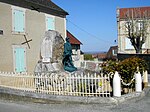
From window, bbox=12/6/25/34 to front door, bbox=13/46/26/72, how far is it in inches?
47.3

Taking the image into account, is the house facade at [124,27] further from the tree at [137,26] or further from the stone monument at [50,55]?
the stone monument at [50,55]

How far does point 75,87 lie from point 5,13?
345 inches

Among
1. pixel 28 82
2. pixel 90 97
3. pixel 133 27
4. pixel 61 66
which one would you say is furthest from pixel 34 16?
pixel 133 27

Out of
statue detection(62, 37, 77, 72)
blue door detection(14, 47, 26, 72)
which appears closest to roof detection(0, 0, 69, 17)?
blue door detection(14, 47, 26, 72)

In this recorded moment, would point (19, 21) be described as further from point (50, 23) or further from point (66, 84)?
point (66, 84)

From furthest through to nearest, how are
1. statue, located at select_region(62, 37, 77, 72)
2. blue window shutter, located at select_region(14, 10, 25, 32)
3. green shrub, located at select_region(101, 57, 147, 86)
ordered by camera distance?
blue window shutter, located at select_region(14, 10, 25, 32) < statue, located at select_region(62, 37, 77, 72) < green shrub, located at select_region(101, 57, 147, 86)

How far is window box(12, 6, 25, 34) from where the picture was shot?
16641 millimetres

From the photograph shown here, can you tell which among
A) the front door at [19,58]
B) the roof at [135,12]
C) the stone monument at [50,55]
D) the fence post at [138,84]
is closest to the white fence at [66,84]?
the fence post at [138,84]

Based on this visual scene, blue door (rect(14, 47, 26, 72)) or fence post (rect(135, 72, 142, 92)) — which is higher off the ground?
blue door (rect(14, 47, 26, 72))

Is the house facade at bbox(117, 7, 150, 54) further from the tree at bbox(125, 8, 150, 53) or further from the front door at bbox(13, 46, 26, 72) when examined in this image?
the front door at bbox(13, 46, 26, 72)

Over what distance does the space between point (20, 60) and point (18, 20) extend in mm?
2808

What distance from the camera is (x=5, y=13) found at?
16016 millimetres

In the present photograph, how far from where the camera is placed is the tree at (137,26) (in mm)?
36000

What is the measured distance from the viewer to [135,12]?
44.5 meters
